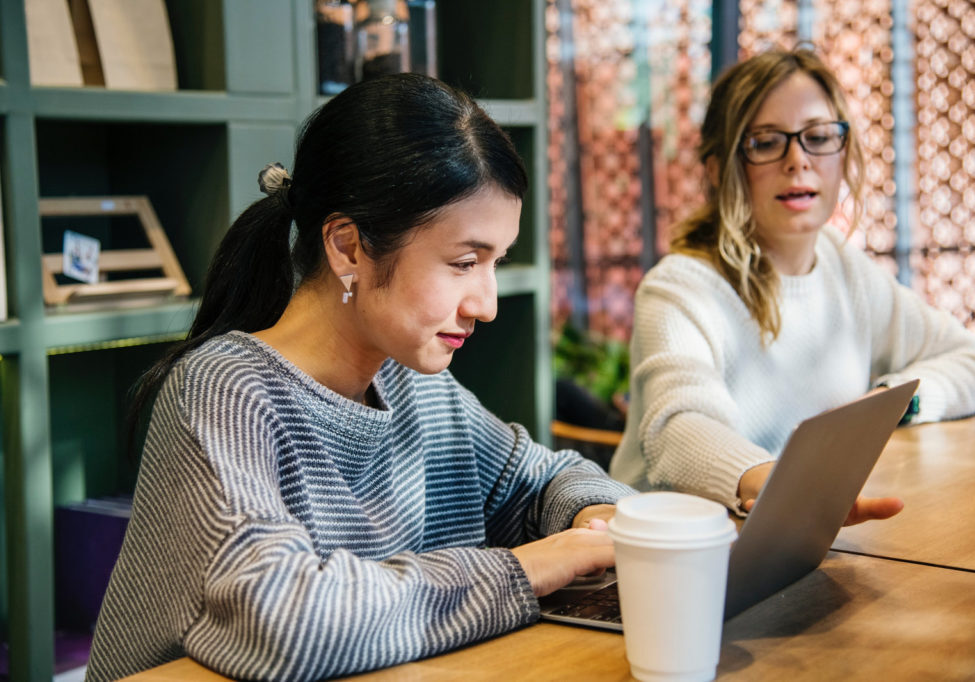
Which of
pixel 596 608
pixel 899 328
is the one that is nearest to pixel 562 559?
pixel 596 608

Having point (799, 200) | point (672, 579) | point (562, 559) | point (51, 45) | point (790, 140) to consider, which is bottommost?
point (562, 559)

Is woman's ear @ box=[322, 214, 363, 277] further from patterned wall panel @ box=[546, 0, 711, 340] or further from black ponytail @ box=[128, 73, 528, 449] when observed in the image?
patterned wall panel @ box=[546, 0, 711, 340]

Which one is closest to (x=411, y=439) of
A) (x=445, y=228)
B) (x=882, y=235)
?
(x=445, y=228)

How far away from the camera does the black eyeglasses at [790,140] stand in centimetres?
213

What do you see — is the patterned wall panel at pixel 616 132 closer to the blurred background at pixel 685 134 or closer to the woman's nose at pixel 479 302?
the blurred background at pixel 685 134

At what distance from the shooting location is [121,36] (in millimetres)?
1966

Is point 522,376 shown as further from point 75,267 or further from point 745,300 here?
point 75,267

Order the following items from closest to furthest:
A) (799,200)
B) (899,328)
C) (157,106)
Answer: (157,106) < (799,200) < (899,328)

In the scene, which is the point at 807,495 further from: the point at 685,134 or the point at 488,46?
the point at 685,134

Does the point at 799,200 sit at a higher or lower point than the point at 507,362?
higher

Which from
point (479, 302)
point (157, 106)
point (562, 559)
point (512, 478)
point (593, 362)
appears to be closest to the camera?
point (562, 559)

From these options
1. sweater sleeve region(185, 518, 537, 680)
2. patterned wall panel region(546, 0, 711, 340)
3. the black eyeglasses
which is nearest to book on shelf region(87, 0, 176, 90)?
the black eyeglasses

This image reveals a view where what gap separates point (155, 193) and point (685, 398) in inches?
44.2

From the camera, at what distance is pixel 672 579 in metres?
0.86
